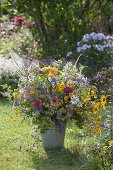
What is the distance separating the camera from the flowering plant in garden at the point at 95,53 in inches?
351

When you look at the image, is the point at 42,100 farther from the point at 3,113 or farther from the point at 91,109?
the point at 3,113

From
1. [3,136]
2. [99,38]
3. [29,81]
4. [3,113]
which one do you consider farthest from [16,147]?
[99,38]

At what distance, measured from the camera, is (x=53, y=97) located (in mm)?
5418

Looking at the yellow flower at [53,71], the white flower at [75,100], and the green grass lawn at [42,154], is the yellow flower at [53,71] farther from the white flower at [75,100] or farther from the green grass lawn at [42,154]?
the green grass lawn at [42,154]

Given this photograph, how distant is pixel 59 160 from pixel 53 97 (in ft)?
2.42

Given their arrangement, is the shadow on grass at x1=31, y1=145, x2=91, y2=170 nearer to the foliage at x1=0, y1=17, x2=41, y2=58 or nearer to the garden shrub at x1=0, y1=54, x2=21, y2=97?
the garden shrub at x1=0, y1=54, x2=21, y2=97

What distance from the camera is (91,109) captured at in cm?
553

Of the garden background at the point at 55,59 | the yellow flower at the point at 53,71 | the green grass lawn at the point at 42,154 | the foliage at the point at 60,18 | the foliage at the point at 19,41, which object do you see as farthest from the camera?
the foliage at the point at 19,41

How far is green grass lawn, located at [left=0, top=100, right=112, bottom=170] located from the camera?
5.22m

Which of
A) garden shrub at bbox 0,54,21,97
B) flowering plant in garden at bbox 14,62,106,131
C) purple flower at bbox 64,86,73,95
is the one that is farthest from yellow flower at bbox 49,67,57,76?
garden shrub at bbox 0,54,21,97

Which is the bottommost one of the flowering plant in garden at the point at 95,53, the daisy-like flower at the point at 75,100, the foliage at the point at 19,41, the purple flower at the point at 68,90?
the daisy-like flower at the point at 75,100

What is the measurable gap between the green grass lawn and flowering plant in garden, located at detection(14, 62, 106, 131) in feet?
1.19

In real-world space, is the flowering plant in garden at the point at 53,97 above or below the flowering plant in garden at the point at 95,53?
below

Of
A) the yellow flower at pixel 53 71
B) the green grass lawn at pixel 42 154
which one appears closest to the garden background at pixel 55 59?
the green grass lawn at pixel 42 154
